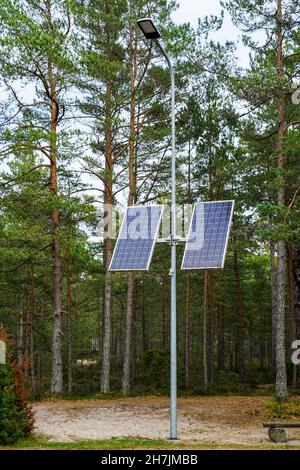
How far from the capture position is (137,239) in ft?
48.5

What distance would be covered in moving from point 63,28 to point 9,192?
22.8 ft

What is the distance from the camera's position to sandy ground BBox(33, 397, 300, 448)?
13.0 m

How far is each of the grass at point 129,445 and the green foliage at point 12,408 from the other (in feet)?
0.79

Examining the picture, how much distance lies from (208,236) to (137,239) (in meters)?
1.83

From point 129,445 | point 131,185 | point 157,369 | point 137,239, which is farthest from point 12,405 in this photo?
point 157,369

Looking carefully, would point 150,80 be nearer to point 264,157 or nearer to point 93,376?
point 264,157

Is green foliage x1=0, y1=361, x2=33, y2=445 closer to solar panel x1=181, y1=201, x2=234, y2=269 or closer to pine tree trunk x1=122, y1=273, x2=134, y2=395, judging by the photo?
solar panel x1=181, y1=201, x2=234, y2=269

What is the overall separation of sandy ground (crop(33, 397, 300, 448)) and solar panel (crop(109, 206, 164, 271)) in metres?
4.00

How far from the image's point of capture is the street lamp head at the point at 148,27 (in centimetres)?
1205

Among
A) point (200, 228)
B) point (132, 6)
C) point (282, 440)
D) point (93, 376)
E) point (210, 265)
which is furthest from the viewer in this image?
point (93, 376)

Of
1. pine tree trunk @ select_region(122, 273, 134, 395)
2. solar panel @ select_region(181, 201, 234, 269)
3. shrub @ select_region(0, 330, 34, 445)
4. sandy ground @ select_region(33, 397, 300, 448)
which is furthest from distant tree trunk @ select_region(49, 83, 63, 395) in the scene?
shrub @ select_region(0, 330, 34, 445)

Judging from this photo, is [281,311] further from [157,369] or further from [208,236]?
[157,369]
